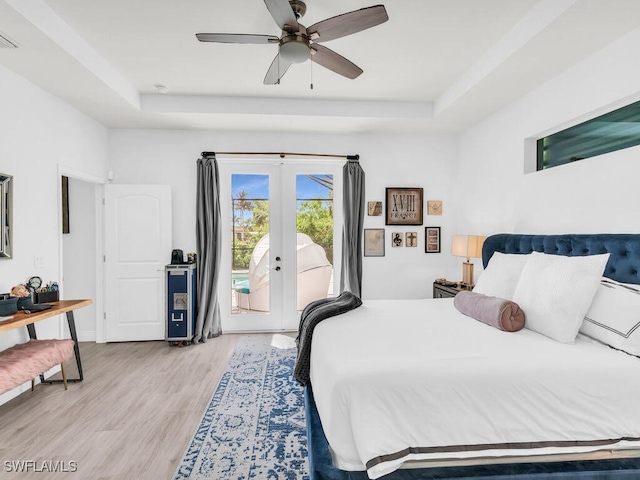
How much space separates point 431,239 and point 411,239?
0.28 meters

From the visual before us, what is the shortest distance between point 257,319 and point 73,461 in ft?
9.14

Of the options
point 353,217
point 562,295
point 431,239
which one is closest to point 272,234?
point 353,217

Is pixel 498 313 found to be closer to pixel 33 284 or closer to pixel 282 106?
pixel 282 106

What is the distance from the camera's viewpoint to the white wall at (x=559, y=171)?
8.04 ft

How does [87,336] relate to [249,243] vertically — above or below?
below

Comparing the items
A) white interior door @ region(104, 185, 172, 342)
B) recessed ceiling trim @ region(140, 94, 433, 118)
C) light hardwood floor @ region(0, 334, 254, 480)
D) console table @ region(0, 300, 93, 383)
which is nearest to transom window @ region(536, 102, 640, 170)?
recessed ceiling trim @ region(140, 94, 433, 118)

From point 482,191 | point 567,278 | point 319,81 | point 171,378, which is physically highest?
point 319,81

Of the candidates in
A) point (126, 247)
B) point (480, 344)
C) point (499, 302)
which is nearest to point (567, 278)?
point (499, 302)

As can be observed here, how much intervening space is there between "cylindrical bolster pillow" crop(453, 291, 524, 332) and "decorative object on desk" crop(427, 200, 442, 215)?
97.6 inches

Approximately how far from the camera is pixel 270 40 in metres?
2.20

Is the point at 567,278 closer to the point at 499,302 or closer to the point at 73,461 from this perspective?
the point at 499,302

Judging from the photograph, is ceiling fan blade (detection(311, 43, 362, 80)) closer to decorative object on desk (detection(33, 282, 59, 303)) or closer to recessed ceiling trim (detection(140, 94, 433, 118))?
recessed ceiling trim (detection(140, 94, 433, 118))

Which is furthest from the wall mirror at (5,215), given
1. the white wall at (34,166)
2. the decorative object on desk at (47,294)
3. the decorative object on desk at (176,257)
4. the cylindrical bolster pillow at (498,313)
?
the cylindrical bolster pillow at (498,313)

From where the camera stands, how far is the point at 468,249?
397 centimetres
